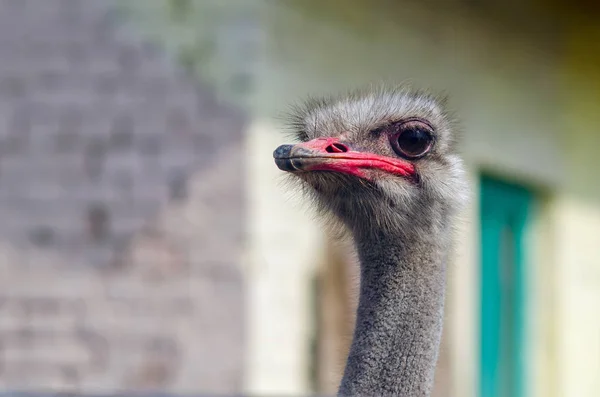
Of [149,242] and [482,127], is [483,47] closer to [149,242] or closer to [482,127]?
[482,127]

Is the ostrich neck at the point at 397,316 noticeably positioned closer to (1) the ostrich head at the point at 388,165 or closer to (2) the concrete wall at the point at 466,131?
(1) the ostrich head at the point at 388,165

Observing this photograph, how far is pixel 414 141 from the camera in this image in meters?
Answer: 2.86

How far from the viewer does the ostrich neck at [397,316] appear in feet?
8.59

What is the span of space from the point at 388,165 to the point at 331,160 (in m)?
0.16

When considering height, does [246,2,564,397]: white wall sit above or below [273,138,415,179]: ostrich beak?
above

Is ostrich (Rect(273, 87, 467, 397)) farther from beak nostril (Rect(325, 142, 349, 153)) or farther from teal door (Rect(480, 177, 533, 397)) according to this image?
teal door (Rect(480, 177, 533, 397))

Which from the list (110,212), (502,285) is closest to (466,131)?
(502,285)

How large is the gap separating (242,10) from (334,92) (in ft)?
1.85

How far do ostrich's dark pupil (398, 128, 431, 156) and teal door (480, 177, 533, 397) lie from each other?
4.45 metres

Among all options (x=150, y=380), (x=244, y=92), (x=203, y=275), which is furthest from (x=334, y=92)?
(x=150, y=380)

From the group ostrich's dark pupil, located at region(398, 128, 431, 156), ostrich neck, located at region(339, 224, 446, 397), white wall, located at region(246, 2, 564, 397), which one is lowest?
ostrich neck, located at region(339, 224, 446, 397)

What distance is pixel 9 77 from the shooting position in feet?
19.5

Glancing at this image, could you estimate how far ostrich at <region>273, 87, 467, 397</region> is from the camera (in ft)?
8.64

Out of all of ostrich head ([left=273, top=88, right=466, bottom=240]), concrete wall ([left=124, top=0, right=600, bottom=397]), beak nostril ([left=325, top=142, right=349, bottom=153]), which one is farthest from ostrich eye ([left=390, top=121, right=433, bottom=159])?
concrete wall ([left=124, top=0, right=600, bottom=397])
